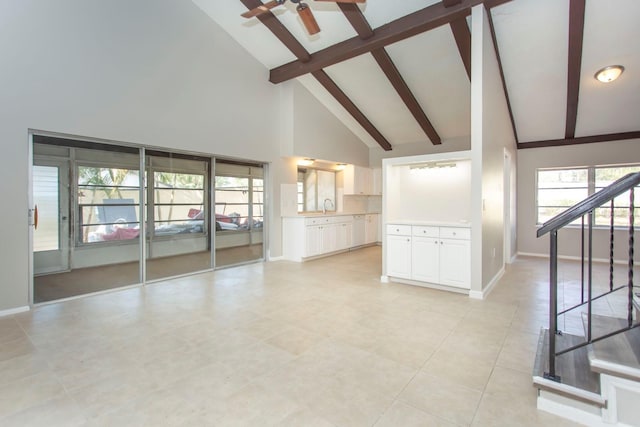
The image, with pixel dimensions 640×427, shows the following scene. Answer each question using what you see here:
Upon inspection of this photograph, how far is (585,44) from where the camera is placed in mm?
4461

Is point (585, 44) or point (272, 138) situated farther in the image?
point (272, 138)

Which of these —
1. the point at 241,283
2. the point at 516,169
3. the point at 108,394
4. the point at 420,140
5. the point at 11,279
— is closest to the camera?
the point at 108,394

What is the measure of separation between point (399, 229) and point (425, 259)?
572 mm

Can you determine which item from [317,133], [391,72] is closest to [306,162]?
[317,133]

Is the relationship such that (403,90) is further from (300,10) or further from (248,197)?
(248,197)

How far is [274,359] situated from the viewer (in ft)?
8.09

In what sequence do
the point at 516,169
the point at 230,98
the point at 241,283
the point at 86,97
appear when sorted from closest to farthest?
1. the point at 86,97
2. the point at 241,283
3. the point at 230,98
4. the point at 516,169

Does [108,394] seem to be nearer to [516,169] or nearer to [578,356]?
[578,356]

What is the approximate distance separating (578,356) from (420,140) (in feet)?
22.0

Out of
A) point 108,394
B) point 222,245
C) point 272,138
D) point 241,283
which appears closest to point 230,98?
point 272,138

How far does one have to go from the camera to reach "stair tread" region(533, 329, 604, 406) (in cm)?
178

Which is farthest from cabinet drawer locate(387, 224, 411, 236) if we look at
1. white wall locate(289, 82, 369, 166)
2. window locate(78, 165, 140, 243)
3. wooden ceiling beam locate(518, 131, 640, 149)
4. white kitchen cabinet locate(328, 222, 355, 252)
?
wooden ceiling beam locate(518, 131, 640, 149)

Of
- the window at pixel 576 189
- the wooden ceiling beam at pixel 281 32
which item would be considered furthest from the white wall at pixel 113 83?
the window at pixel 576 189

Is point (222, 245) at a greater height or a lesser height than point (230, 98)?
lesser
